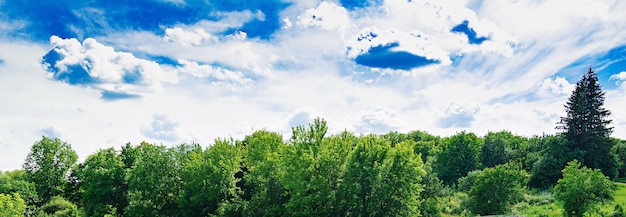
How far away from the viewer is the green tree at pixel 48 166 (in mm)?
Result: 46987

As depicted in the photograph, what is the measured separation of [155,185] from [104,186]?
7422 millimetres

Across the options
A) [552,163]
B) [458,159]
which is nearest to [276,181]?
[552,163]

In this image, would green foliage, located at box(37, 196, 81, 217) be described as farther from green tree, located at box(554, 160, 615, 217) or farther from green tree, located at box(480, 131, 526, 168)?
green tree, located at box(480, 131, 526, 168)

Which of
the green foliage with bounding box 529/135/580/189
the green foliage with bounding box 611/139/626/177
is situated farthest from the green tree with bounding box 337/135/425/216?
the green foliage with bounding box 611/139/626/177

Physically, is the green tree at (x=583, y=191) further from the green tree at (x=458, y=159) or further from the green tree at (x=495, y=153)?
the green tree at (x=495, y=153)

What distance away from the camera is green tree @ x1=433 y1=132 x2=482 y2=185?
233 feet

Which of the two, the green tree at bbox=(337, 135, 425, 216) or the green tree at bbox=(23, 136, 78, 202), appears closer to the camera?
the green tree at bbox=(337, 135, 425, 216)

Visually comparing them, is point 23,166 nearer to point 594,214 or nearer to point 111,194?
point 111,194

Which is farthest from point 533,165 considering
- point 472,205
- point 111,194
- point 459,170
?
point 111,194

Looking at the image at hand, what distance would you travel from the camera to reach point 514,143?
282ft

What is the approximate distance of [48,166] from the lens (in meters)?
47.4

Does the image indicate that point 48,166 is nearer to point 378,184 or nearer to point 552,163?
point 378,184

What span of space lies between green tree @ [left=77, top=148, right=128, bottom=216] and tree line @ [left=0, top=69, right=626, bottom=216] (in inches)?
4.1

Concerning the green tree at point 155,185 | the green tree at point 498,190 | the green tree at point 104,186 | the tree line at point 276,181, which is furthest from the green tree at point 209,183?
the green tree at point 498,190
